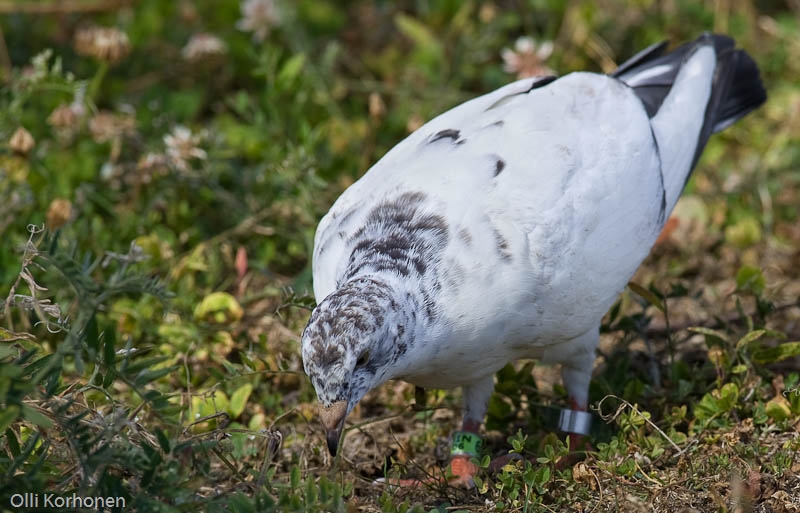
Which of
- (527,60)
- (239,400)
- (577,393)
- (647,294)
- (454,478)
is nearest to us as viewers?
(454,478)

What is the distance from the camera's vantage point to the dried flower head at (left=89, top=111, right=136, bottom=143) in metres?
4.96

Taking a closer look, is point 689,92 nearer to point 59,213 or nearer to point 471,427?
point 471,427

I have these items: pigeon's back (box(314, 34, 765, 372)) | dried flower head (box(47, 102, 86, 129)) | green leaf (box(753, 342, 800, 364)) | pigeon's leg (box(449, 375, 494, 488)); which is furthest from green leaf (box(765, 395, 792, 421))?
dried flower head (box(47, 102, 86, 129))

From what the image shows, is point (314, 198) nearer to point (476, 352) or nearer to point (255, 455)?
point (255, 455)

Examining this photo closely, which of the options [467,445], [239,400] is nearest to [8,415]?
[239,400]

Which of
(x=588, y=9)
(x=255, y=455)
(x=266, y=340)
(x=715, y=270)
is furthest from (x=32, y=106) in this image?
(x=715, y=270)

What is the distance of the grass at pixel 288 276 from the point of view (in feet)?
A: 9.49

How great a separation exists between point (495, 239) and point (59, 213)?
2.22 m

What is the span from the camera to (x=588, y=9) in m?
6.05

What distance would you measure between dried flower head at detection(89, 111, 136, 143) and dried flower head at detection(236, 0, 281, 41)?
106 centimetres

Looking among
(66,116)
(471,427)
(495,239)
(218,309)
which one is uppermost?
(495,239)

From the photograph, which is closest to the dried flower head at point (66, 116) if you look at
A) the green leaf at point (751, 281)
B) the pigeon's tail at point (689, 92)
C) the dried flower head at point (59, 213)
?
the dried flower head at point (59, 213)

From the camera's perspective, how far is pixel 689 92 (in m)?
4.16

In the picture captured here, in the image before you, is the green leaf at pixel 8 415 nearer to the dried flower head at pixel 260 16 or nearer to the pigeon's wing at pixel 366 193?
the pigeon's wing at pixel 366 193
